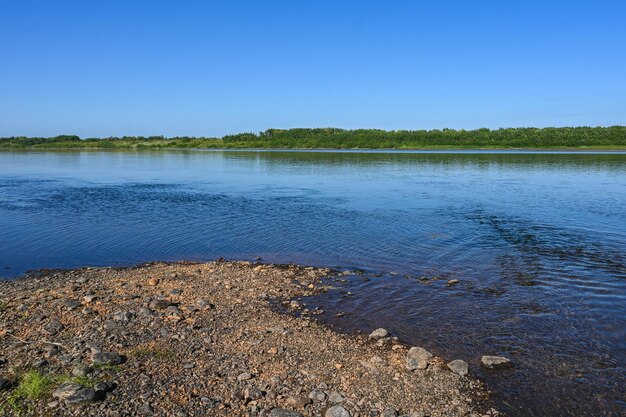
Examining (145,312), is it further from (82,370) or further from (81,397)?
(81,397)

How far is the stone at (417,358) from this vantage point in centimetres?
861

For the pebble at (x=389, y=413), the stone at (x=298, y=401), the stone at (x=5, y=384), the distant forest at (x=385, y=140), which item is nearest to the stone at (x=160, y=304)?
the stone at (x=5, y=384)

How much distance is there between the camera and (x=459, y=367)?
8.65 meters

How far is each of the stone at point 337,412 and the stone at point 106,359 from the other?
3963 millimetres

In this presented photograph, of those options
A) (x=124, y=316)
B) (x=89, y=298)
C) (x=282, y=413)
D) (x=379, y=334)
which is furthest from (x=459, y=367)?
(x=89, y=298)

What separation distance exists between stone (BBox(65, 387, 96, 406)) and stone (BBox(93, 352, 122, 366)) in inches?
37.3

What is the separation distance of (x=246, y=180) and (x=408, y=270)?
1452 inches

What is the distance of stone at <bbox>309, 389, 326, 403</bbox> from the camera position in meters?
7.49

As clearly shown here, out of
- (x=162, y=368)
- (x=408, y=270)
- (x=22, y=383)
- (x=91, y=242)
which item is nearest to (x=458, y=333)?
(x=408, y=270)

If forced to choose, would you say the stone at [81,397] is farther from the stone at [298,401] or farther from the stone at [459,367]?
the stone at [459,367]

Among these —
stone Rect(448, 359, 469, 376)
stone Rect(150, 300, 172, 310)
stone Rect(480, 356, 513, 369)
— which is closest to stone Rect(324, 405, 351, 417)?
stone Rect(448, 359, 469, 376)

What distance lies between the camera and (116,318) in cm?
1036

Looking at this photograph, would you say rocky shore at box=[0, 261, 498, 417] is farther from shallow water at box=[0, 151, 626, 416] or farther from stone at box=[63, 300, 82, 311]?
shallow water at box=[0, 151, 626, 416]

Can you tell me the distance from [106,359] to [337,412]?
4.31m
